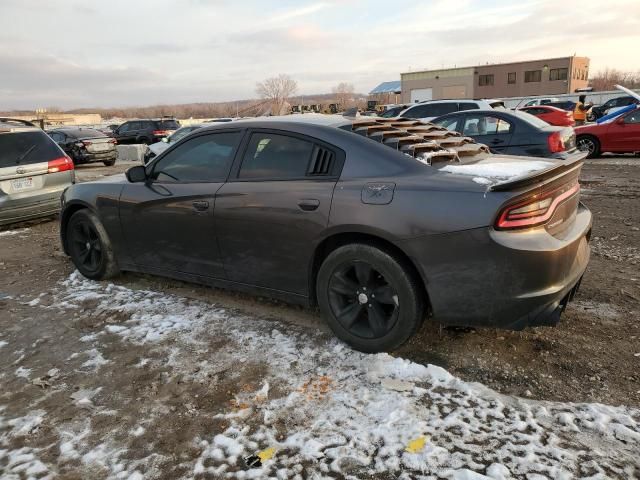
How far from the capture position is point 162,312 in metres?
4.25

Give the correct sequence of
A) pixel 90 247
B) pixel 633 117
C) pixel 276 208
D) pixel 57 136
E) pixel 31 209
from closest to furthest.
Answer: pixel 276 208 → pixel 90 247 → pixel 31 209 → pixel 633 117 → pixel 57 136

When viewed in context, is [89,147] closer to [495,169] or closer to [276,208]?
[276,208]

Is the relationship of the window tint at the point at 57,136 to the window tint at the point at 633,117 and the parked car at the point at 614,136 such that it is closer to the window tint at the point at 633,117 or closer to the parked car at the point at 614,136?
the parked car at the point at 614,136

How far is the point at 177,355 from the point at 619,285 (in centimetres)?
381

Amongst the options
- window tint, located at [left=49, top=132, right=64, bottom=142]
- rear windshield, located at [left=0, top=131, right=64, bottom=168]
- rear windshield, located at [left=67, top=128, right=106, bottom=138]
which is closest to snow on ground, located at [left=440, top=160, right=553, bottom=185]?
rear windshield, located at [left=0, top=131, right=64, bottom=168]

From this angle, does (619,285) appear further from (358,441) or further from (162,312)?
(162,312)

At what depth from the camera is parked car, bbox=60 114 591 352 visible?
2895 millimetres

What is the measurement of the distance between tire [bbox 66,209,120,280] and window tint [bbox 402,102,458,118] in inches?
418

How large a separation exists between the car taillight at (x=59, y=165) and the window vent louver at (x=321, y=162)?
578 centimetres

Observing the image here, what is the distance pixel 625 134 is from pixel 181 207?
13.6 meters

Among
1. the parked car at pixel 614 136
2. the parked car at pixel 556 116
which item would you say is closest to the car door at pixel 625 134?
the parked car at pixel 614 136

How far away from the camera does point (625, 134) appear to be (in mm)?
13578

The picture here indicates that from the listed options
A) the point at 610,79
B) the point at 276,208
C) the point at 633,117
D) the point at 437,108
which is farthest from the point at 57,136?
the point at 610,79

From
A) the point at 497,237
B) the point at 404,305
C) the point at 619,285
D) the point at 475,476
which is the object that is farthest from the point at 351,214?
the point at 619,285
